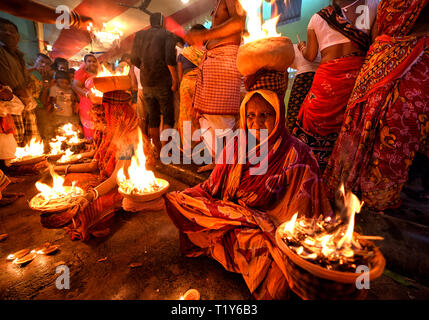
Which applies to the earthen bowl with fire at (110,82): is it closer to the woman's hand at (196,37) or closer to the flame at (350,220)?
the woman's hand at (196,37)

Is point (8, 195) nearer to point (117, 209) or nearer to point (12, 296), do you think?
point (117, 209)

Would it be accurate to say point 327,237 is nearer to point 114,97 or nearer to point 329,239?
point 329,239

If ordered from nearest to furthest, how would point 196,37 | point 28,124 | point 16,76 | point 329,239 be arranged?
point 329,239 < point 196,37 < point 16,76 < point 28,124

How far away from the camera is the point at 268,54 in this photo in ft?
6.34

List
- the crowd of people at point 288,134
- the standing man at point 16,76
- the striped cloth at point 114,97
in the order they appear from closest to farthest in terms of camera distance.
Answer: the crowd of people at point 288,134, the striped cloth at point 114,97, the standing man at point 16,76

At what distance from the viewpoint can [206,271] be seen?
2.11 meters

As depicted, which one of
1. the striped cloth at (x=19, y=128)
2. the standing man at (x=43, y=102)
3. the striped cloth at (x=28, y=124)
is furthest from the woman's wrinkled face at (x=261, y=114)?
the standing man at (x=43, y=102)

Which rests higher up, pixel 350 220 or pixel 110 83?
pixel 110 83

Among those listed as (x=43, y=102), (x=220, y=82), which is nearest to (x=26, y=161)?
(x=220, y=82)

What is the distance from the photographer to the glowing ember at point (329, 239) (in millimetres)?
1070

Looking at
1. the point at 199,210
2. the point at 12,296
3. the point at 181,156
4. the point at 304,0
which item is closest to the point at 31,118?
the point at 181,156

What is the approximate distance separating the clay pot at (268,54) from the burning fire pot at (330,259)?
4.72 feet

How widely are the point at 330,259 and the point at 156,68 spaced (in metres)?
5.36

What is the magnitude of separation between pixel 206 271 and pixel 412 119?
8.95ft
